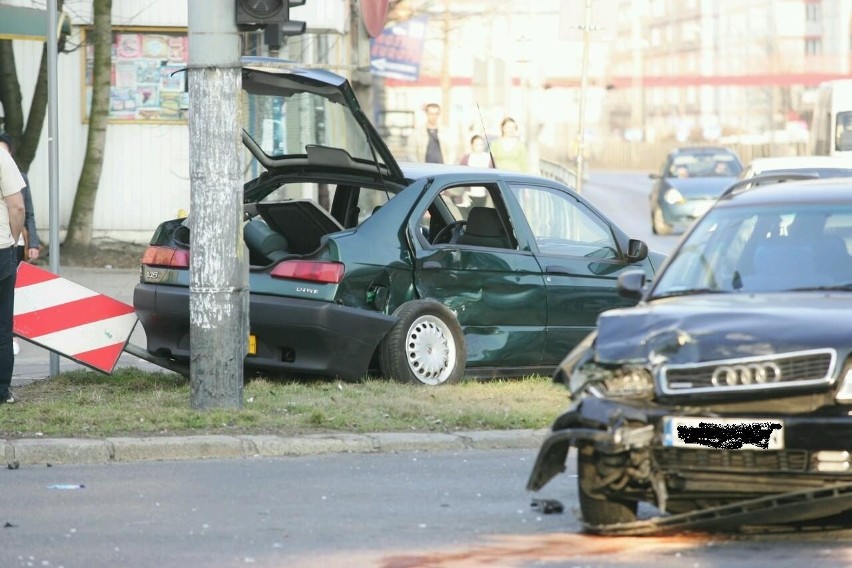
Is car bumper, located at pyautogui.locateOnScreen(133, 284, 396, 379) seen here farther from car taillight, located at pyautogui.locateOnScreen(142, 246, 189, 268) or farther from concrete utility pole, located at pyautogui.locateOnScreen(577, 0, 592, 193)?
concrete utility pole, located at pyautogui.locateOnScreen(577, 0, 592, 193)

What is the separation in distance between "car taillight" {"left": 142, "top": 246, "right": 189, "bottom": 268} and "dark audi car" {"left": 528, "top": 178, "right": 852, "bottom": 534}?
485cm

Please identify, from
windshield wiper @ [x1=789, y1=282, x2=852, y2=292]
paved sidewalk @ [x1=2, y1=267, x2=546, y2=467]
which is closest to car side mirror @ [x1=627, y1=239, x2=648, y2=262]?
paved sidewalk @ [x1=2, y1=267, x2=546, y2=467]

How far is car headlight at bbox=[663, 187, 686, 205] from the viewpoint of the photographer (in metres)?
32.8

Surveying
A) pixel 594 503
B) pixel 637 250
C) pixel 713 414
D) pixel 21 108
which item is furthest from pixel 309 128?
pixel 21 108

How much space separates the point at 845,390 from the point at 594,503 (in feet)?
3.64

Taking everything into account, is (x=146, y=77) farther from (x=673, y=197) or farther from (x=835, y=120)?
(x=835, y=120)

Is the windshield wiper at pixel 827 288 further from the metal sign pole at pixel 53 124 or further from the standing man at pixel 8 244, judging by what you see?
the metal sign pole at pixel 53 124

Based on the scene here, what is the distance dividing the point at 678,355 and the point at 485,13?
33.4m

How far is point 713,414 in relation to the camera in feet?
21.1

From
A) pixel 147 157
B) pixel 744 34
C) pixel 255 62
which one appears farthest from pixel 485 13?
pixel 744 34

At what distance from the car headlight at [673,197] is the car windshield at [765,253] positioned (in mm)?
24945

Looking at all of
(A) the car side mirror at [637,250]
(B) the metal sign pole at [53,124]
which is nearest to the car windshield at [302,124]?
(B) the metal sign pole at [53,124]

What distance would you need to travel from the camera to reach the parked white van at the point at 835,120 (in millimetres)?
34031

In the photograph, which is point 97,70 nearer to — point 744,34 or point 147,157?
point 147,157
